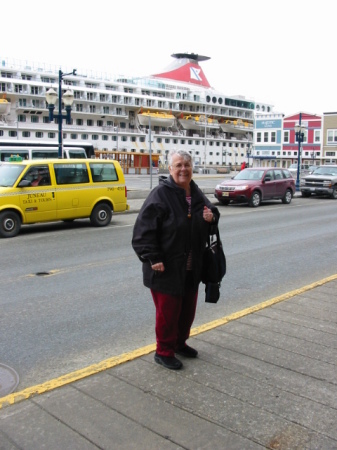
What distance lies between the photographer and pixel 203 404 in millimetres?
3160

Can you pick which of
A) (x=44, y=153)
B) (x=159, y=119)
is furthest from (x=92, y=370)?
(x=159, y=119)

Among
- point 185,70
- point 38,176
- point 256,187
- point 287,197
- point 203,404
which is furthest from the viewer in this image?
point 185,70

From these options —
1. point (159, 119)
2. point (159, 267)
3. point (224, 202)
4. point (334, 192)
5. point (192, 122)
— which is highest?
point (192, 122)

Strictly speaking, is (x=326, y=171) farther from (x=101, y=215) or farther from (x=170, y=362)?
(x=170, y=362)

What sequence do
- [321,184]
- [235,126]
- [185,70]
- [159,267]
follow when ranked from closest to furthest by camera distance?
[159,267], [321,184], [235,126], [185,70]

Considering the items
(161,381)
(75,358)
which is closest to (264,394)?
(161,381)

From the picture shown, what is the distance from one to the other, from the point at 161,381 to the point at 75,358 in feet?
3.32

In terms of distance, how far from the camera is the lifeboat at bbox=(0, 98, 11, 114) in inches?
2765

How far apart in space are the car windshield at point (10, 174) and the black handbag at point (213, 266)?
30.4 ft

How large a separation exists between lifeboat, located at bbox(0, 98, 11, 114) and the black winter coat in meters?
72.9

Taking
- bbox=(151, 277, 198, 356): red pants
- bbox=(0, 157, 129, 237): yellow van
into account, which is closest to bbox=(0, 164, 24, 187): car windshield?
bbox=(0, 157, 129, 237): yellow van

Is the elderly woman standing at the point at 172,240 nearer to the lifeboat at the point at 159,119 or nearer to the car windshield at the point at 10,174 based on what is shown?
the car windshield at the point at 10,174

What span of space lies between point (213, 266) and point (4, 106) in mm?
73756

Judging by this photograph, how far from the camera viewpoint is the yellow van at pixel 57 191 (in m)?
11.9
